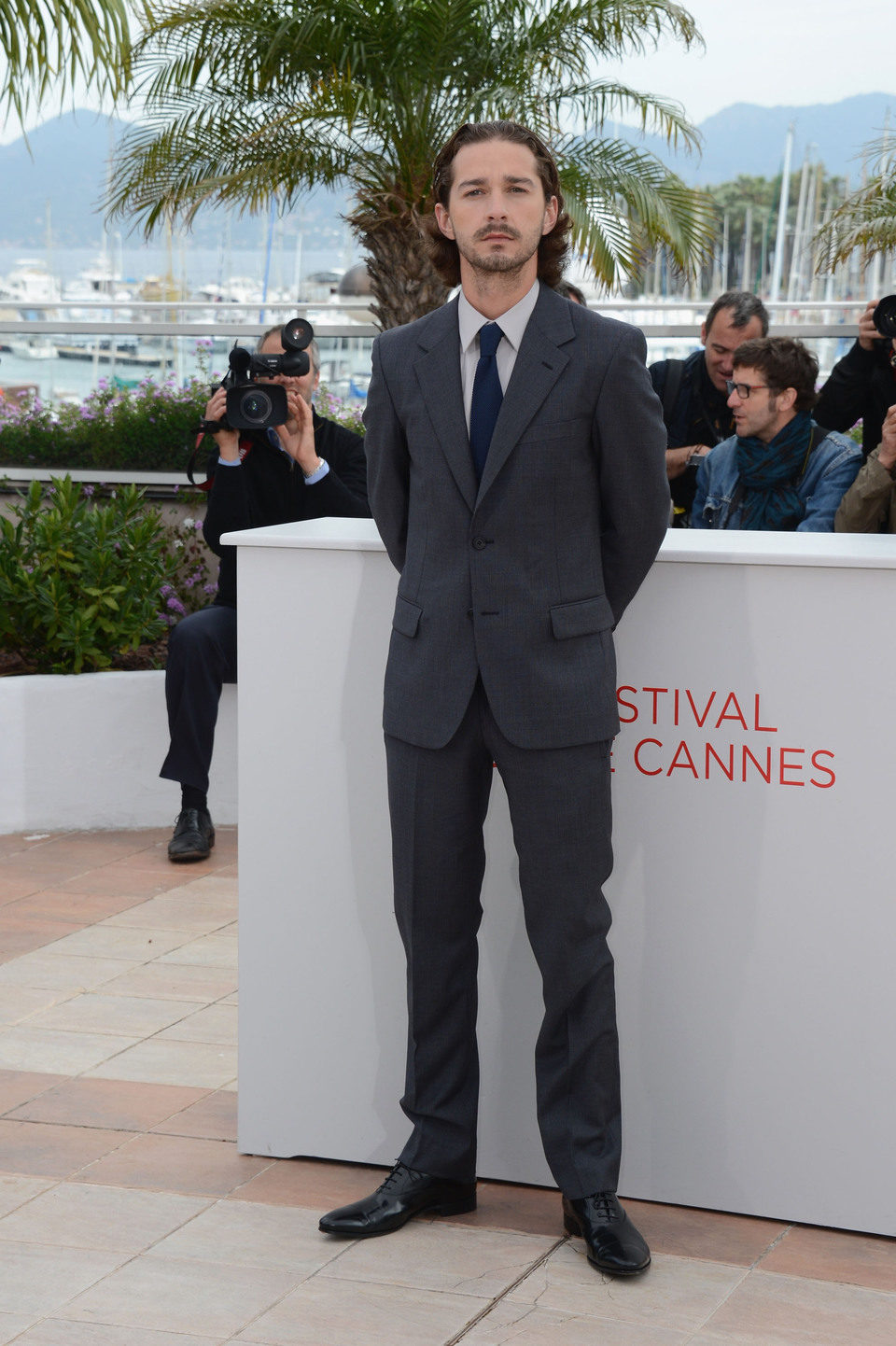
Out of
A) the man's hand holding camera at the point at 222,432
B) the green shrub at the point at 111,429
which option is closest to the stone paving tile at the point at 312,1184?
the man's hand holding camera at the point at 222,432

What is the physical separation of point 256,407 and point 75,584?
61.6 inches

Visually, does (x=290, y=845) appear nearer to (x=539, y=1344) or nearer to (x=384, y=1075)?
(x=384, y=1075)

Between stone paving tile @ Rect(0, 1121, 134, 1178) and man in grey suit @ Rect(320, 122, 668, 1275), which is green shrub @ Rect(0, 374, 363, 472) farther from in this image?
man in grey suit @ Rect(320, 122, 668, 1275)

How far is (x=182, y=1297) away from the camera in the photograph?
2713mm

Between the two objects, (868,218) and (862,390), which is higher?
(868,218)

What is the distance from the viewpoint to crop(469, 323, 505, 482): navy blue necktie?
9.12 ft

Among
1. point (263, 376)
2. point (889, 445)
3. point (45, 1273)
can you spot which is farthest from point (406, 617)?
point (263, 376)

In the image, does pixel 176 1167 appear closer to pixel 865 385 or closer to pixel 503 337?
pixel 503 337

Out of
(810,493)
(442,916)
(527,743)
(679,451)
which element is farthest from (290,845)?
(679,451)

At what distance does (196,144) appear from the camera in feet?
29.6

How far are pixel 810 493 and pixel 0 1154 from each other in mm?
2652

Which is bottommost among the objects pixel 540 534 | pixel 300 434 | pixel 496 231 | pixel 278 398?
pixel 540 534

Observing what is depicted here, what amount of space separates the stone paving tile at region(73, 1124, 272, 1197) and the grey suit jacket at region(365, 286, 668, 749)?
108cm

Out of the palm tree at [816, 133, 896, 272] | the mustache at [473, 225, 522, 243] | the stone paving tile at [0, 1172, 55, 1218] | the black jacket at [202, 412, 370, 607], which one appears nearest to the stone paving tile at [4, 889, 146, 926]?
the black jacket at [202, 412, 370, 607]
